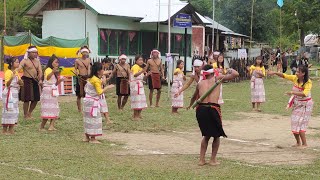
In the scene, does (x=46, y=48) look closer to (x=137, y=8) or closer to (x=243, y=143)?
(x=137, y=8)

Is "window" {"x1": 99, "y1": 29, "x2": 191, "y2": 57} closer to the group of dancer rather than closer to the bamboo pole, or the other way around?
the group of dancer

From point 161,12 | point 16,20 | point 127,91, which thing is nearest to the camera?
point 127,91

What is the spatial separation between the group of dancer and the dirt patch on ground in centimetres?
57

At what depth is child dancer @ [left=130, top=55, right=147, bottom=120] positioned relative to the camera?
1384 cm

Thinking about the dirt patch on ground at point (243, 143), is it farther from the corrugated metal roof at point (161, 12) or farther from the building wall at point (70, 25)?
the building wall at point (70, 25)

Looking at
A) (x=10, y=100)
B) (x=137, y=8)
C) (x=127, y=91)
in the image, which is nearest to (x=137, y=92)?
(x=127, y=91)

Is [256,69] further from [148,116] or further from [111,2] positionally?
[111,2]

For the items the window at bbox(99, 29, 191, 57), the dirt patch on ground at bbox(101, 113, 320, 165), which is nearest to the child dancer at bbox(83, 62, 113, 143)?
the dirt patch on ground at bbox(101, 113, 320, 165)

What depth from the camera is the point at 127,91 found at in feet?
50.1

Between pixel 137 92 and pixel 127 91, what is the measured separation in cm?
132

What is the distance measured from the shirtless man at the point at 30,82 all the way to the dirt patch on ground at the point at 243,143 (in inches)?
122

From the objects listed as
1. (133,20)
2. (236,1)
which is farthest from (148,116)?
(236,1)

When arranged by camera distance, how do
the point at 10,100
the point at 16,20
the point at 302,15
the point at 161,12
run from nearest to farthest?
the point at 10,100
the point at 161,12
the point at 16,20
the point at 302,15

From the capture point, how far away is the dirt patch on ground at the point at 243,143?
30.1ft
